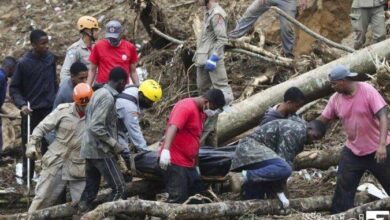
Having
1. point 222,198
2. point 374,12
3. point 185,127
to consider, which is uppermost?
point 374,12

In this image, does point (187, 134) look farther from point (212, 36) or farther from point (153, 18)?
point (153, 18)

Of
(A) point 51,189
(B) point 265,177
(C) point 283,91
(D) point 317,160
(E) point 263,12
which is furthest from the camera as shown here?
(E) point 263,12

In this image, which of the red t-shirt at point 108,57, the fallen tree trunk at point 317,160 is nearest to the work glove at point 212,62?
the red t-shirt at point 108,57

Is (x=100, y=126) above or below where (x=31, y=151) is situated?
above

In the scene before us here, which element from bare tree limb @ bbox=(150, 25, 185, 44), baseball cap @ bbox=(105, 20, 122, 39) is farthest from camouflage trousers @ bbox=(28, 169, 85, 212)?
bare tree limb @ bbox=(150, 25, 185, 44)

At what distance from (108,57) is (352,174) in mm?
3574

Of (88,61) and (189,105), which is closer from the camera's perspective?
(189,105)

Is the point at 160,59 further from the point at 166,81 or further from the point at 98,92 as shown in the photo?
the point at 98,92

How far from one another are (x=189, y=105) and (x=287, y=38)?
444cm

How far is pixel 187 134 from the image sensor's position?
10352mm

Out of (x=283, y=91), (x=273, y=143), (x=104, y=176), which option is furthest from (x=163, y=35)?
(x=273, y=143)

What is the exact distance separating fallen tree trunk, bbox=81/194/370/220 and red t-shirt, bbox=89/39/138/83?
2626 mm

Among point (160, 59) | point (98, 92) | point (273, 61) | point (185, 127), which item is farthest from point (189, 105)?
point (160, 59)

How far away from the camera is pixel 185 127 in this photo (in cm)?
1030
